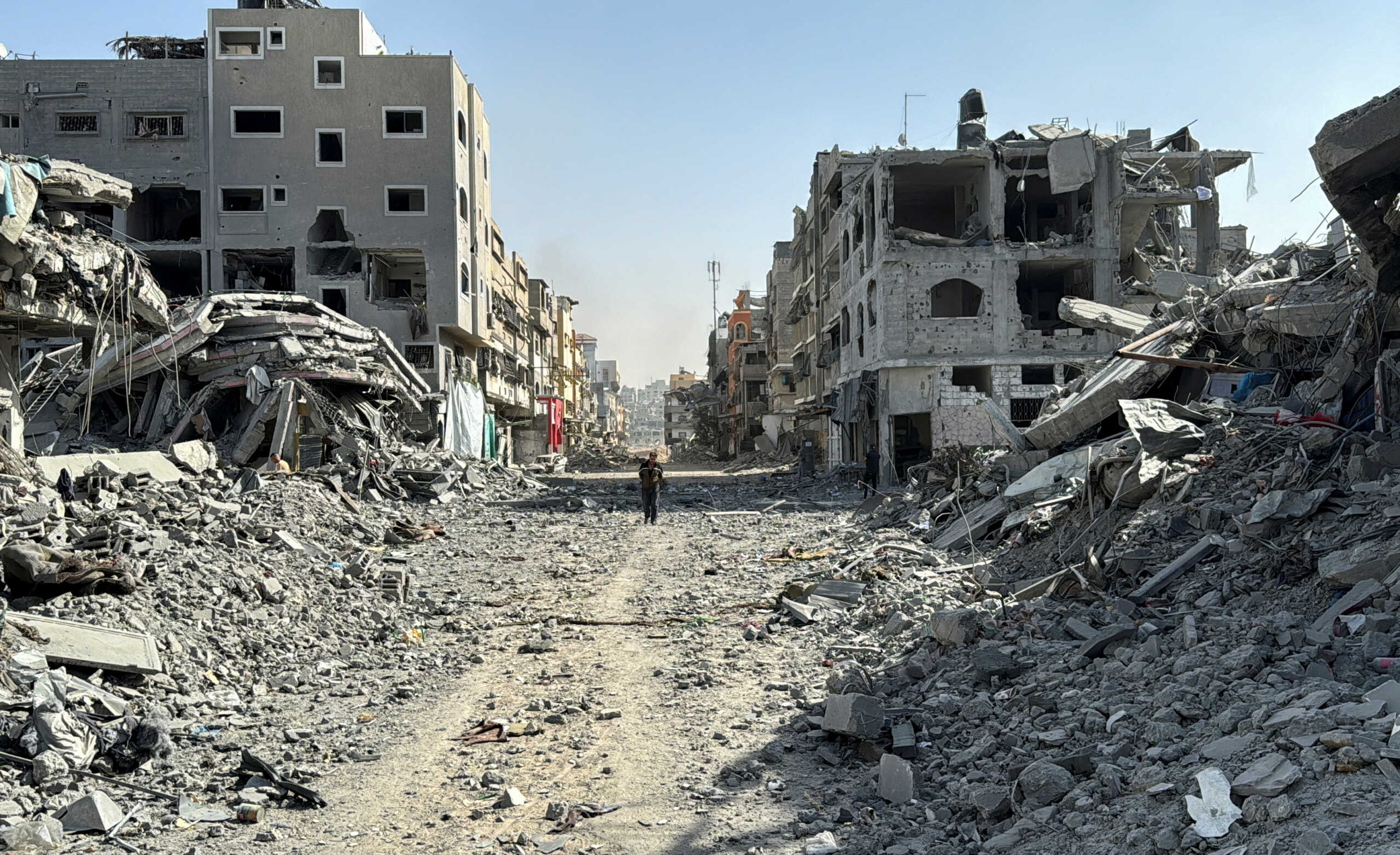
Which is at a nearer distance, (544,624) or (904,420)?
(544,624)

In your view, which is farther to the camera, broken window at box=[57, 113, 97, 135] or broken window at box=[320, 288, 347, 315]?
broken window at box=[320, 288, 347, 315]

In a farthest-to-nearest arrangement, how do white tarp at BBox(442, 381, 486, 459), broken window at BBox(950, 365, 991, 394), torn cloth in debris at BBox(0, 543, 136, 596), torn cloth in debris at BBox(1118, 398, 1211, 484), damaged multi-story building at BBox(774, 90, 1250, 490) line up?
1. white tarp at BBox(442, 381, 486, 459)
2. broken window at BBox(950, 365, 991, 394)
3. damaged multi-story building at BBox(774, 90, 1250, 490)
4. torn cloth in debris at BBox(1118, 398, 1211, 484)
5. torn cloth in debris at BBox(0, 543, 136, 596)

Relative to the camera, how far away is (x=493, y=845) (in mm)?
5027

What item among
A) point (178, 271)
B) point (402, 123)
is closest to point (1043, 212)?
point (402, 123)

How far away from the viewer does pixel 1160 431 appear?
11734 mm

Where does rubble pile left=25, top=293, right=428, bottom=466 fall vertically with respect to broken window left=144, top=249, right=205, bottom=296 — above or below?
below

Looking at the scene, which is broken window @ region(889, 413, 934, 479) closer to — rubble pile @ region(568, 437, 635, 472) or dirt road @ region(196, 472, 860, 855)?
dirt road @ region(196, 472, 860, 855)

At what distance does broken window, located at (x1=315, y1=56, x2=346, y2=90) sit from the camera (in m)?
37.5

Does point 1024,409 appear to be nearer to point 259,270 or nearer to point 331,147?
point 331,147

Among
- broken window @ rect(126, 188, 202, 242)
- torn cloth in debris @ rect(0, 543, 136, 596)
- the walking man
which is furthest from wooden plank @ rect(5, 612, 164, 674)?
broken window @ rect(126, 188, 202, 242)

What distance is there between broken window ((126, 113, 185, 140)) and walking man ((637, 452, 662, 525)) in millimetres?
28166

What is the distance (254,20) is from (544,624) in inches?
1447

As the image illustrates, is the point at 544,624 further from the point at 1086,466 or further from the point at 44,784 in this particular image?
the point at 1086,466

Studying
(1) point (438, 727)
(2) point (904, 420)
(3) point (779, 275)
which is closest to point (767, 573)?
(1) point (438, 727)
